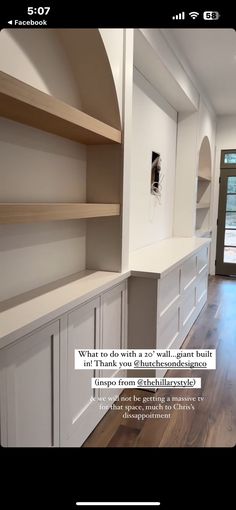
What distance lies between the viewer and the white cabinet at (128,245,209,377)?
2.23 meters

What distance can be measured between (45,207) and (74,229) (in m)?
0.69

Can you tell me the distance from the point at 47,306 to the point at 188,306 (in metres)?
2.10

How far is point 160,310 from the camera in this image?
7.61ft

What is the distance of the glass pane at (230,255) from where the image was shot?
5.91 metres

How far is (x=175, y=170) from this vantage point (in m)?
Answer: 4.31

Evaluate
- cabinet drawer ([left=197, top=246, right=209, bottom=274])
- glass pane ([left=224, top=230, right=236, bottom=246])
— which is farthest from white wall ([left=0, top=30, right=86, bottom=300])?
glass pane ([left=224, top=230, right=236, bottom=246])

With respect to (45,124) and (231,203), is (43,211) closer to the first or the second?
(45,124)

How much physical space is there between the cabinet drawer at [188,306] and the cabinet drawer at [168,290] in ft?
1.00

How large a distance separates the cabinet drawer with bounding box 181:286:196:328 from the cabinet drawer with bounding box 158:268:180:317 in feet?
1.00
